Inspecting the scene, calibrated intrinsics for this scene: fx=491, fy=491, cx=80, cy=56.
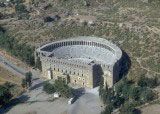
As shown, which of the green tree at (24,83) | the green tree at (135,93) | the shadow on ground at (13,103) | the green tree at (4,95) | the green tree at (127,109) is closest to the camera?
the green tree at (127,109)

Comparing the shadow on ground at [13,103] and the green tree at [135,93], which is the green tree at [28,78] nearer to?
Result: the shadow on ground at [13,103]

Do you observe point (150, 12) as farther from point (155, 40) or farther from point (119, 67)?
point (119, 67)

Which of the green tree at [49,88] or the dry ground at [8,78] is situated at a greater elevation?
the green tree at [49,88]

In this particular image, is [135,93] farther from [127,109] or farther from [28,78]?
[28,78]

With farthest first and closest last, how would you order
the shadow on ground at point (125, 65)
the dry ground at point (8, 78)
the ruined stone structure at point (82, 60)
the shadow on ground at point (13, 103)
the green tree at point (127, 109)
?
the dry ground at point (8, 78) < the shadow on ground at point (125, 65) < the ruined stone structure at point (82, 60) < the shadow on ground at point (13, 103) < the green tree at point (127, 109)

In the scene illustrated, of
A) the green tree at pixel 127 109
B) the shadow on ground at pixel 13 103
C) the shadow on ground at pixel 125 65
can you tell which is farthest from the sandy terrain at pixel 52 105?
the shadow on ground at pixel 125 65

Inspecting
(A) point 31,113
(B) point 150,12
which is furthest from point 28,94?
(B) point 150,12

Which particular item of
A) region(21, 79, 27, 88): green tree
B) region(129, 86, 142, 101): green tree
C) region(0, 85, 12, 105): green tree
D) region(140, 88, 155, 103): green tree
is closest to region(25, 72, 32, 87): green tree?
region(21, 79, 27, 88): green tree

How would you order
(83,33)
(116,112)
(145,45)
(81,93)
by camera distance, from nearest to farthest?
(116,112) < (81,93) < (145,45) < (83,33)
